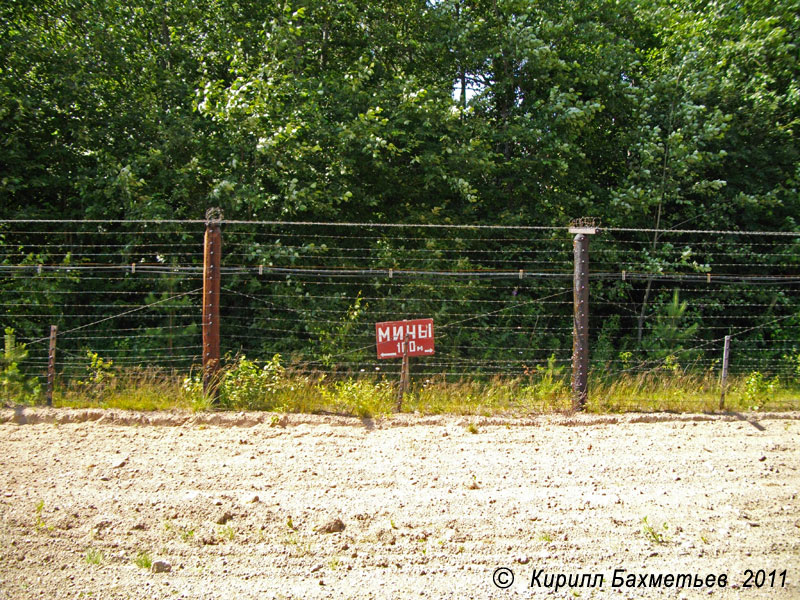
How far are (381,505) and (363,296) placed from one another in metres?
5.87

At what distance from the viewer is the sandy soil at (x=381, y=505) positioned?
3717 millimetres

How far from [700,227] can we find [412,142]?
5982 millimetres

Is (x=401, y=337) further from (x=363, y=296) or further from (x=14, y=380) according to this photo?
(x=14, y=380)

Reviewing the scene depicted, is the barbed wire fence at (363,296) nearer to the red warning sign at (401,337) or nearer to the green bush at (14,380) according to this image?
the green bush at (14,380)

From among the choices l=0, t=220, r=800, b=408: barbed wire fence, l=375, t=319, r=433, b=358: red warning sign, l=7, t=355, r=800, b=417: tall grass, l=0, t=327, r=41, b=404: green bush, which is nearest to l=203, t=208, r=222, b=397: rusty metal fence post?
l=7, t=355, r=800, b=417: tall grass

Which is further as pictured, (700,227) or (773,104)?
(700,227)

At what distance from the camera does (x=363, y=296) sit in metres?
10.3

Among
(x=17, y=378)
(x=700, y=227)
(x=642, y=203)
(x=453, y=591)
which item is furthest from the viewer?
(x=700, y=227)

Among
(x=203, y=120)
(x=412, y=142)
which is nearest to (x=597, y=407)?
(x=412, y=142)

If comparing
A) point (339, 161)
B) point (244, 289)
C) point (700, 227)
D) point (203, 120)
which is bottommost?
point (244, 289)

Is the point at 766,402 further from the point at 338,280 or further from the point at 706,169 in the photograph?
the point at 338,280

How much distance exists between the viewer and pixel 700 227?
11.7m

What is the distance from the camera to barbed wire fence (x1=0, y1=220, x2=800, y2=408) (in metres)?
9.19

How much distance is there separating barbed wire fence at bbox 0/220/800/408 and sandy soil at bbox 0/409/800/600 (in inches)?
94.1
